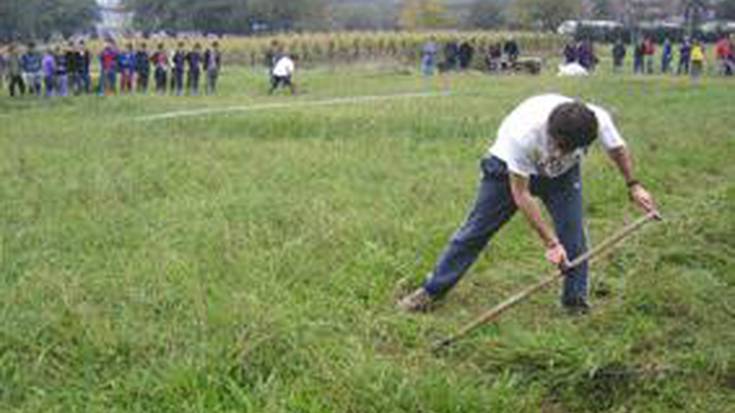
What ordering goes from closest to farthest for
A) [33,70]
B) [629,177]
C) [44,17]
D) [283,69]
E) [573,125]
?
[573,125]
[629,177]
[33,70]
[283,69]
[44,17]

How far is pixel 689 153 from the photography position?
459 inches

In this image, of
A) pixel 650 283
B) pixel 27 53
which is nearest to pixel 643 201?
pixel 650 283

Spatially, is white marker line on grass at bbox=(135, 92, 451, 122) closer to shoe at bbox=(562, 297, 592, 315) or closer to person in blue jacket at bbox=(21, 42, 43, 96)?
person in blue jacket at bbox=(21, 42, 43, 96)

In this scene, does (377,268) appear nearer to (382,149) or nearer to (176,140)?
(382,149)

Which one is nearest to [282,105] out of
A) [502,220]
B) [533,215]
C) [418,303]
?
[418,303]

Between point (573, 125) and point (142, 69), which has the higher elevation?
point (573, 125)

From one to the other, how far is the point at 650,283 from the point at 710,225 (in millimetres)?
1831

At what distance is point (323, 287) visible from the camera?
240 inches

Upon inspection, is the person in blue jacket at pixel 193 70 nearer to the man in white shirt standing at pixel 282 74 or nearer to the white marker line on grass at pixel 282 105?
the man in white shirt standing at pixel 282 74

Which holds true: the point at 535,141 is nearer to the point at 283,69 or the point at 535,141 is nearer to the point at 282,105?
the point at 282,105

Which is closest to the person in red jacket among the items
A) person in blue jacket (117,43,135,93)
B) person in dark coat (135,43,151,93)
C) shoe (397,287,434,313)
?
person in dark coat (135,43,151,93)

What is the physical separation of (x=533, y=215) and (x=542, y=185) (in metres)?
0.55

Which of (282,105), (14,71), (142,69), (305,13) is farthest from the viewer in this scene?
(305,13)

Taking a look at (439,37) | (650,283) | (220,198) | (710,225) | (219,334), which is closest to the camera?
(219,334)
